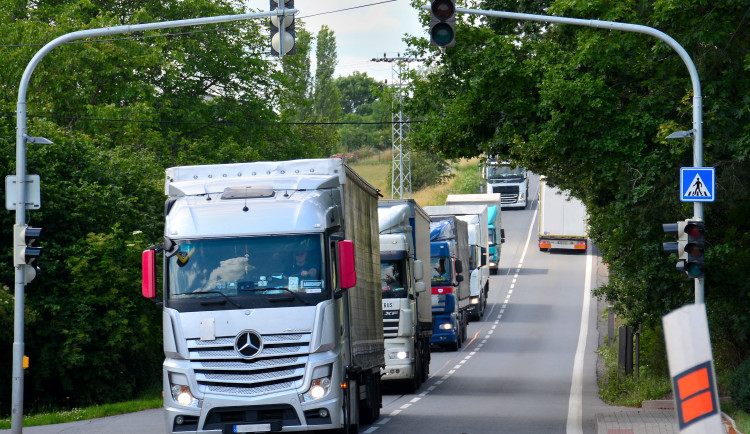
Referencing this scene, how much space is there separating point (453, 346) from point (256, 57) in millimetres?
18828

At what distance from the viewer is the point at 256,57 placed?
158 ft

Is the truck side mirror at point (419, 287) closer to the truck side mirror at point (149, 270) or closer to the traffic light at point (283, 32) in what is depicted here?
the traffic light at point (283, 32)

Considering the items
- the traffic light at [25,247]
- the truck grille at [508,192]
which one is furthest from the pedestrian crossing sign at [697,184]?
the truck grille at [508,192]

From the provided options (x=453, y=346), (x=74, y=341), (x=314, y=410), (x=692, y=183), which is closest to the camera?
(x=314, y=410)

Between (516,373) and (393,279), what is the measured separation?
25.8ft

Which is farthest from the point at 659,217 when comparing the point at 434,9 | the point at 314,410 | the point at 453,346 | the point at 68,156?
the point at 453,346

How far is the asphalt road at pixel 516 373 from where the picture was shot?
696 inches

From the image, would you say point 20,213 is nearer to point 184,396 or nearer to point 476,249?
point 184,396

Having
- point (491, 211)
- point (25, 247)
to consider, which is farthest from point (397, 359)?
point (491, 211)

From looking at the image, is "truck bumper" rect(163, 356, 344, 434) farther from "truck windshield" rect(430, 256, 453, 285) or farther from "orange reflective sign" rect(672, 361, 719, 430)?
"truck windshield" rect(430, 256, 453, 285)

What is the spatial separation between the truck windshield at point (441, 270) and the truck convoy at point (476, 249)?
5.39 metres

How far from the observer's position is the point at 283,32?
47.7 feet

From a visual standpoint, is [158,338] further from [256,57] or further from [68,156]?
[256,57]

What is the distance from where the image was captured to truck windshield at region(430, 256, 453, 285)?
112 ft
